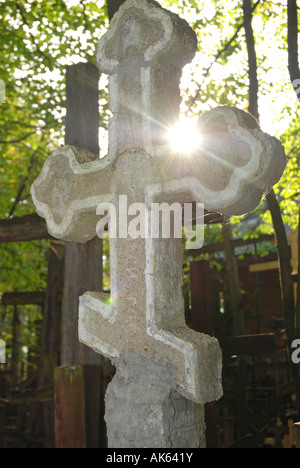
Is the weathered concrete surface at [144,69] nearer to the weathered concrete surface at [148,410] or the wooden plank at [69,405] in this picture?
the weathered concrete surface at [148,410]

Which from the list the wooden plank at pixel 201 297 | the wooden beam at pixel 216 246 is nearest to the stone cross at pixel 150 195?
the wooden plank at pixel 201 297

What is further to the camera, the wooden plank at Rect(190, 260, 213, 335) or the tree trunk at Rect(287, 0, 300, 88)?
the tree trunk at Rect(287, 0, 300, 88)

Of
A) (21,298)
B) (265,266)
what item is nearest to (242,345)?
(21,298)

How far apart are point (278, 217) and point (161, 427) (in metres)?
4.73

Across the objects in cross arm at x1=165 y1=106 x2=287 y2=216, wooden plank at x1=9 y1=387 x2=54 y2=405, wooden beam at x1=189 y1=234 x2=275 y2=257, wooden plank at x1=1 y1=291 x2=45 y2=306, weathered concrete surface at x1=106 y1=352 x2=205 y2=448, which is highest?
wooden beam at x1=189 y1=234 x2=275 y2=257

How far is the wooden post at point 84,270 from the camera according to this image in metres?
4.93

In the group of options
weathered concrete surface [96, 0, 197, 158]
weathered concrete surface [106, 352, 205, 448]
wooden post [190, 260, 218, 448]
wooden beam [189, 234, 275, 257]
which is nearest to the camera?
weathered concrete surface [106, 352, 205, 448]

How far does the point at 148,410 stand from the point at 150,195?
1142 millimetres

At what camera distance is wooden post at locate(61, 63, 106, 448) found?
4926 millimetres

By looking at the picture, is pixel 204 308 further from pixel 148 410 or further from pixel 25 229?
pixel 148 410

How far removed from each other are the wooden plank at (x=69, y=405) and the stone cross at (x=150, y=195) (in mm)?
1238

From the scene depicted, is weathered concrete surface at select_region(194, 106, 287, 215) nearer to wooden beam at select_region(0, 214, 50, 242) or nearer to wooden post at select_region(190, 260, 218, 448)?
wooden post at select_region(190, 260, 218, 448)

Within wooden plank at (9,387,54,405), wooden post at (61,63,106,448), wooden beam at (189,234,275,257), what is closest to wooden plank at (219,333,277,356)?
wooden post at (61,63,106,448)
